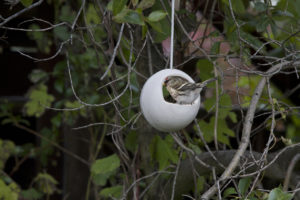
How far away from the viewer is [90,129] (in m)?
2.89

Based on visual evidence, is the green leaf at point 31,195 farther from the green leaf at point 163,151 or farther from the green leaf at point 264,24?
the green leaf at point 264,24

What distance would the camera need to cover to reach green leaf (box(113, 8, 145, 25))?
4.18 feet

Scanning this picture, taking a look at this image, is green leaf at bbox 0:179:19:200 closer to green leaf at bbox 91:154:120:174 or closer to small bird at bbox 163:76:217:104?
green leaf at bbox 91:154:120:174

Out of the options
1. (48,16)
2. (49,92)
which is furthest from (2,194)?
(48,16)

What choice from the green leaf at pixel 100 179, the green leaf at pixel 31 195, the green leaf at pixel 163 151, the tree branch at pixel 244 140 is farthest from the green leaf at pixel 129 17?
the green leaf at pixel 31 195

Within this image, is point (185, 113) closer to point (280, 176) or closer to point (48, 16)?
point (280, 176)

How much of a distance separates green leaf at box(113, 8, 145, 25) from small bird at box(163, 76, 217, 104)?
175 millimetres

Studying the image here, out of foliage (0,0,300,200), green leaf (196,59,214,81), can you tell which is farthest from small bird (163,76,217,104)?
green leaf (196,59,214,81)

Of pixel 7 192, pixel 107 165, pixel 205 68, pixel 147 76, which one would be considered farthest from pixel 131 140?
pixel 7 192

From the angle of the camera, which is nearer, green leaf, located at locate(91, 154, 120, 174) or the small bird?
the small bird

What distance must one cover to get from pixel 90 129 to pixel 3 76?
1.27 meters

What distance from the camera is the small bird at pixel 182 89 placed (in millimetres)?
1283

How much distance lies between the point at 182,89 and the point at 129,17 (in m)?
0.24

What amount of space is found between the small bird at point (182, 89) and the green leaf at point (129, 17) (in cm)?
17
